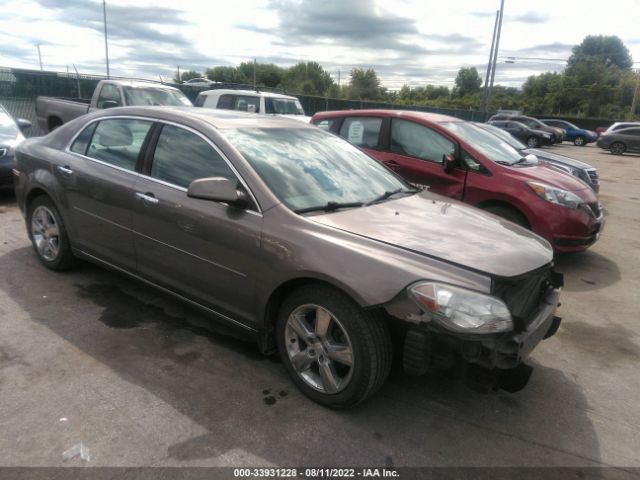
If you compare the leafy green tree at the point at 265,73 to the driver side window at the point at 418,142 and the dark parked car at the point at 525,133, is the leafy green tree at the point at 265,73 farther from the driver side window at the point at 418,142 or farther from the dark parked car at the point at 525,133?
the driver side window at the point at 418,142

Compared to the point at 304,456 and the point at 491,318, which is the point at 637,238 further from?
the point at 304,456

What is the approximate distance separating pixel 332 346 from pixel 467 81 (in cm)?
10136

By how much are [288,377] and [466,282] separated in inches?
52.4

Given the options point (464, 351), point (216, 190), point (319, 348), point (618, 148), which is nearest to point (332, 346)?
point (319, 348)

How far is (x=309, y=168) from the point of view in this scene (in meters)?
3.35

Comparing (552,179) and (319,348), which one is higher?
(552,179)

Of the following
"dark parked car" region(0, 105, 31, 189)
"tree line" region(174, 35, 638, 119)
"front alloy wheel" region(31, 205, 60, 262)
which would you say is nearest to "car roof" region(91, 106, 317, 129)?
"front alloy wheel" region(31, 205, 60, 262)

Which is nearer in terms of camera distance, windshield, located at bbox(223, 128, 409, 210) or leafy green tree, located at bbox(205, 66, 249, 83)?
windshield, located at bbox(223, 128, 409, 210)

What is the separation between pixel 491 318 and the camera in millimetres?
2404

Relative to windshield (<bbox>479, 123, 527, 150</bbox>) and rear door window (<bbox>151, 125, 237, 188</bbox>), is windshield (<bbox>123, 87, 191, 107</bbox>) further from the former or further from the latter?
rear door window (<bbox>151, 125, 237, 188</bbox>)

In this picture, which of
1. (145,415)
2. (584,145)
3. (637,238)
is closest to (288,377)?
Result: (145,415)

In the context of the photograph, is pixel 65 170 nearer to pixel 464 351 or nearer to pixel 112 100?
pixel 464 351

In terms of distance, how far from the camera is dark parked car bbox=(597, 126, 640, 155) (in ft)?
78.8

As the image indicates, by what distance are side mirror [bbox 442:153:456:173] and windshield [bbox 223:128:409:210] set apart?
6.53ft
